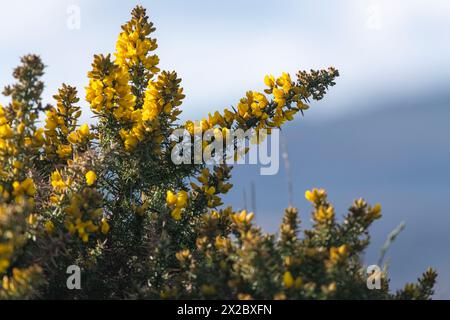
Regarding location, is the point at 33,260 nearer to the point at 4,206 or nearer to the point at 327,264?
the point at 4,206

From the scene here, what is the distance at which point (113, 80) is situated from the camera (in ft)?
16.4

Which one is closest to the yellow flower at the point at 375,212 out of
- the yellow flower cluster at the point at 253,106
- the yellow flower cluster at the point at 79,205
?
the yellow flower cluster at the point at 79,205

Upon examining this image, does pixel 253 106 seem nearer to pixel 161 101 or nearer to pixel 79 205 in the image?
pixel 161 101

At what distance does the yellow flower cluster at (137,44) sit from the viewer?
5.50 metres

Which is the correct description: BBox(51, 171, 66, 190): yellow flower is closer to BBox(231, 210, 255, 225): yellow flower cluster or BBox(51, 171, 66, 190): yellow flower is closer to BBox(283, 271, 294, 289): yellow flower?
BBox(231, 210, 255, 225): yellow flower cluster

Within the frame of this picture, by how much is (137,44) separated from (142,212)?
56.9 inches

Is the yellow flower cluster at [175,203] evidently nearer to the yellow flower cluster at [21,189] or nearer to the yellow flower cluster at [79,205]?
the yellow flower cluster at [79,205]

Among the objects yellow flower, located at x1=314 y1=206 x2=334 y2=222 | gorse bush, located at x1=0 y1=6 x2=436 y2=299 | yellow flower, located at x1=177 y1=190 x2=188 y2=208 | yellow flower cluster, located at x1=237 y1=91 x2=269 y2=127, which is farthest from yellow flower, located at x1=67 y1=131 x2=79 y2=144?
yellow flower, located at x1=314 y1=206 x2=334 y2=222

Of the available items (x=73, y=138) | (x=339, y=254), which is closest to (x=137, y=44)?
(x=73, y=138)
